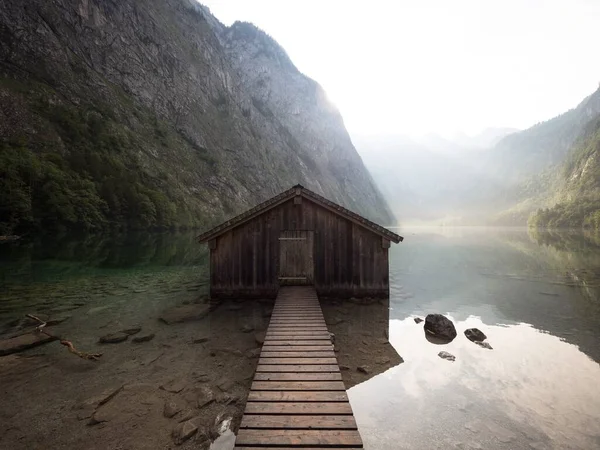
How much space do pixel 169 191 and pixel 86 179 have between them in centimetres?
1782

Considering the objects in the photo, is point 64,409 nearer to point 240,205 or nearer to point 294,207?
point 294,207

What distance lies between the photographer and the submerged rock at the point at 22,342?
9578mm

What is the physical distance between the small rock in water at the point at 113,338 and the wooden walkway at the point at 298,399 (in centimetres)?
560

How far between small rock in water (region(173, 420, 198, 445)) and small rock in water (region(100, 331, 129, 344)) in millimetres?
5966

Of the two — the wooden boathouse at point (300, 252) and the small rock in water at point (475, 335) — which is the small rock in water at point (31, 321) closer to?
the wooden boathouse at point (300, 252)

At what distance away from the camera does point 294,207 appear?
15.2 meters

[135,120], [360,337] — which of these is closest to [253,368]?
[360,337]

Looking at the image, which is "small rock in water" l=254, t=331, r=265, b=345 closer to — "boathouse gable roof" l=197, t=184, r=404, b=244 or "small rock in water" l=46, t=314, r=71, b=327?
"boathouse gable roof" l=197, t=184, r=404, b=244

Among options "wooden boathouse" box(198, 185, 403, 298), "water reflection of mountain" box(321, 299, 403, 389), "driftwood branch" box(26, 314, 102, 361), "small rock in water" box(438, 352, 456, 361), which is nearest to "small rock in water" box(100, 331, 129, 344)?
"driftwood branch" box(26, 314, 102, 361)

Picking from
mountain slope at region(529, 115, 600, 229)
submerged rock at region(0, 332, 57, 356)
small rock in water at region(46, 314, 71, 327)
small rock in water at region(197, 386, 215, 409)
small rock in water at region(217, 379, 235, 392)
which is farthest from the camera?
mountain slope at region(529, 115, 600, 229)

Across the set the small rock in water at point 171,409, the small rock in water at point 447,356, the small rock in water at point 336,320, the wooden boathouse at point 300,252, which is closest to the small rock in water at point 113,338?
the wooden boathouse at point 300,252

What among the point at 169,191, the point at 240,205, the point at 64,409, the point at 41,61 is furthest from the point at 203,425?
the point at 41,61

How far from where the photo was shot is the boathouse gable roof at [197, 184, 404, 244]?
573 inches

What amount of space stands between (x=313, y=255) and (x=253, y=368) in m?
7.04
